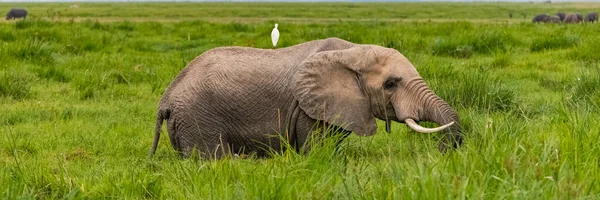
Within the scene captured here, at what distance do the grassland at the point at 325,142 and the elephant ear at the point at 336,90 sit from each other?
176 mm

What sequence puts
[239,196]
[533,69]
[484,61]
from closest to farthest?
[239,196] < [533,69] < [484,61]

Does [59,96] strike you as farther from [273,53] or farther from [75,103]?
[273,53]

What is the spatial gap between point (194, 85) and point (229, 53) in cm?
40

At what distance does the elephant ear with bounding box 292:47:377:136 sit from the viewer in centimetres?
489

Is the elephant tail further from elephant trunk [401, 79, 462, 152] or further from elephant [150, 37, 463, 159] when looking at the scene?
elephant trunk [401, 79, 462, 152]

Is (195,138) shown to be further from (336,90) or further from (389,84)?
(389,84)

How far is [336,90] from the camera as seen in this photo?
4.94 metres

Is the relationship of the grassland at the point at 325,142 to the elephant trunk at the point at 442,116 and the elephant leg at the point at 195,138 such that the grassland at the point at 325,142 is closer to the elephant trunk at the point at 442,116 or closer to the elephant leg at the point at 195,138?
the elephant trunk at the point at 442,116

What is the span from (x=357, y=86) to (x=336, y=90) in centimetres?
13

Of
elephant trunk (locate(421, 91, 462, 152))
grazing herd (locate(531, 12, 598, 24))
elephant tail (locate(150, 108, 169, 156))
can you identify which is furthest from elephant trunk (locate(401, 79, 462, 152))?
grazing herd (locate(531, 12, 598, 24))

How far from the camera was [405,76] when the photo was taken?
4.78 m

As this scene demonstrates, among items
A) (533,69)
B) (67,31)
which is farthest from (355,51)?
(67,31)

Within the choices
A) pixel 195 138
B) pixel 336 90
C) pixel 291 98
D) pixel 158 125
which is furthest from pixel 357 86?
pixel 158 125

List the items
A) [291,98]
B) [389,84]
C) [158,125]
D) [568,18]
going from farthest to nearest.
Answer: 1. [568,18]
2. [158,125]
3. [291,98]
4. [389,84]
